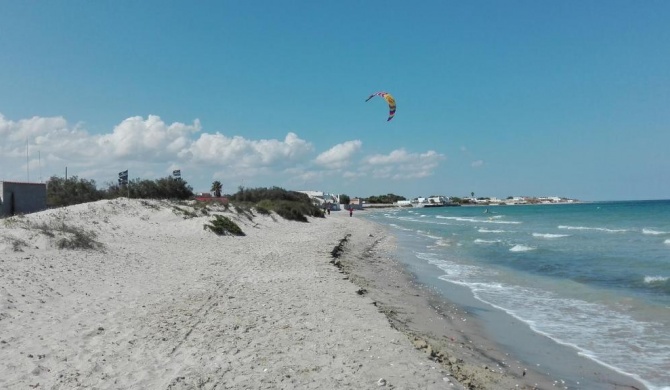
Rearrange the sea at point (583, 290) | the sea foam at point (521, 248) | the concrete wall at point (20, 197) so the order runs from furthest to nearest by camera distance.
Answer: the sea foam at point (521, 248)
the concrete wall at point (20, 197)
the sea at point (583, 290)

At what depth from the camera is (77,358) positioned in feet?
23.2

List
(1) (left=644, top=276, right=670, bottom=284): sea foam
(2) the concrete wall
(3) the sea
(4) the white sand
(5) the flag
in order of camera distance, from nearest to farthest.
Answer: (4) the white sand
(3) the sea
(1) (left=644, top=276, right=670, bottom=284): sea foam
(2) the concrete wall
(5) the flag

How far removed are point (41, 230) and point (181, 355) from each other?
35.9 feet

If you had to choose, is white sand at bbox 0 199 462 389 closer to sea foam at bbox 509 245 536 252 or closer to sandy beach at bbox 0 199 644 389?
sandy beach at bbox 0 199 644 389

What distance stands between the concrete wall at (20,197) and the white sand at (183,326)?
1287 centimetres

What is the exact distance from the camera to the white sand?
6.63m

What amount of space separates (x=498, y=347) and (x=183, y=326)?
234 inches

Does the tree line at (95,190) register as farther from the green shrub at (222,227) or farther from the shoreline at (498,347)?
the shoreline at (498,347)

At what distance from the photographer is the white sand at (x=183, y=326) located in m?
6.63

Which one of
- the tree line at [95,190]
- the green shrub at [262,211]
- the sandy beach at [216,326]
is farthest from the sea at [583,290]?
the tree line at [95,190]

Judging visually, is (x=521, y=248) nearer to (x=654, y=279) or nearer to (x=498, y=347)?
(x=654, y=279)

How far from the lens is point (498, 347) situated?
9852mm

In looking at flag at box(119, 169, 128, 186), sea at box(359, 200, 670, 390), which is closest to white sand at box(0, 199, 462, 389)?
sea at box(359, 200, 670, 390)

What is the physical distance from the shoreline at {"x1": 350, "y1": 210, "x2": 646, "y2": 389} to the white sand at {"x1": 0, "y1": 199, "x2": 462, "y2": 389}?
1.01 metres
